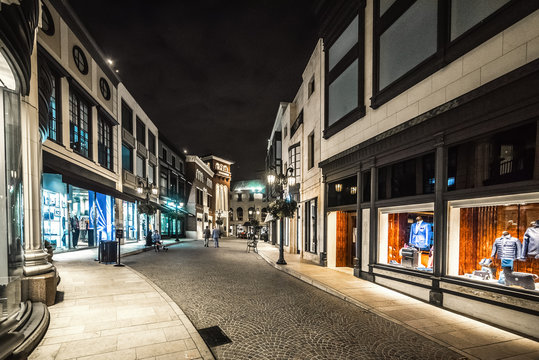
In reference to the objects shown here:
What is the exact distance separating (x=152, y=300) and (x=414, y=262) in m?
7.53

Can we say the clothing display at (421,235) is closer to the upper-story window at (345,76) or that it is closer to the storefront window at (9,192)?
the upper-story window at (345,76)

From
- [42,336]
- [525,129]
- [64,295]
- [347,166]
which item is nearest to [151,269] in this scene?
[64,295]

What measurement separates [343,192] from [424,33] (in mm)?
6154


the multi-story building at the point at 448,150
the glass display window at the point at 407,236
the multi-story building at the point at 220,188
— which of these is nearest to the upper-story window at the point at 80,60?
the multi-story building at the point at 448,150

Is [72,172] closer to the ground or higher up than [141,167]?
closer to the ground

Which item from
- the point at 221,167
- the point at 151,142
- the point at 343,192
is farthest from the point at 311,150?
the point at 221,167

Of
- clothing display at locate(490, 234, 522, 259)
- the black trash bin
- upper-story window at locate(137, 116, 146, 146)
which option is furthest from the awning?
clothing display at locate(490, 234, 522, 259)

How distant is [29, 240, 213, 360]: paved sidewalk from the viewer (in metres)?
3.92

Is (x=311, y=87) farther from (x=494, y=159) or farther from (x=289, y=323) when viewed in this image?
(x=289, y=323)

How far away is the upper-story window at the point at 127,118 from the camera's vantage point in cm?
2234

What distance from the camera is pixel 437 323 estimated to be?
522 centimetres

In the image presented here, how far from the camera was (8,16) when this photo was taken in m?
3.72

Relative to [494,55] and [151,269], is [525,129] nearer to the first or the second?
[494,55]

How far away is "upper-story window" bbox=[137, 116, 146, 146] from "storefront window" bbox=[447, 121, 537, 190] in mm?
26042
